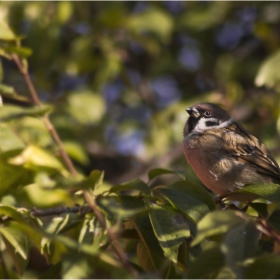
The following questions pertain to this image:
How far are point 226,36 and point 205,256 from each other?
6233 millimetres

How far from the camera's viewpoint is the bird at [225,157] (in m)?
4.41

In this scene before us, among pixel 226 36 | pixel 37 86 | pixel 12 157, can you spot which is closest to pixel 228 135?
pixel 12 157

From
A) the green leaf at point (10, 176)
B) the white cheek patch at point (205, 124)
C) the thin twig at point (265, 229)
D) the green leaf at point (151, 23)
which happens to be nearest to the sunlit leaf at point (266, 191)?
the thin twig at point (265, 229)

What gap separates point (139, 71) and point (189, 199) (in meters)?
5.42

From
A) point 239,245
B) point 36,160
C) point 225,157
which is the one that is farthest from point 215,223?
point 225,157

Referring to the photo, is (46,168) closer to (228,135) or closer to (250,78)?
(228,135)

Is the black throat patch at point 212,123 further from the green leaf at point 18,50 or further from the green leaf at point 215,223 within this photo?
the green leaf at point 215,223

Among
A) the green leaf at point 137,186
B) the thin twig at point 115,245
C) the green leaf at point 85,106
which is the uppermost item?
the green leaf at point 137,186

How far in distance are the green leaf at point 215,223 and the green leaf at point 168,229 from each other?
369 mm

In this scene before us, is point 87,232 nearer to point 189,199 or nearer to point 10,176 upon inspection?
point 189,199

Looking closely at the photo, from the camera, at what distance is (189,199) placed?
241 centimetres

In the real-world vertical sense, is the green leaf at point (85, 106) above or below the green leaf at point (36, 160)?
below

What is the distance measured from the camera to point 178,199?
2.41m

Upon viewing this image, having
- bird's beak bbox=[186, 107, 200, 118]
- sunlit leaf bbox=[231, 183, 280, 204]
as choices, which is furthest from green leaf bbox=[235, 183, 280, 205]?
bird's beak bbox=[186, 107, 200, 118]
